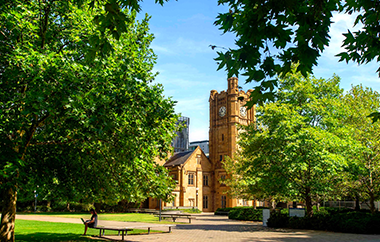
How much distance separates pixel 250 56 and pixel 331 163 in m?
18.2

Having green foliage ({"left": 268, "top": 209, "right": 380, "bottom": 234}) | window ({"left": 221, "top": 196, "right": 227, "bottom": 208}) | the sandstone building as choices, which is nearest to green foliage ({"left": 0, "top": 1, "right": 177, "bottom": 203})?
green foliage ({"left": 268, "top": 209, "right": 380, "bottom": 234})

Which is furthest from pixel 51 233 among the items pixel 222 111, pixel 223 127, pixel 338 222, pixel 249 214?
pixel 222 111

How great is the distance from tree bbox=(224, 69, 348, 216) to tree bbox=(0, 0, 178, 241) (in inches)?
472

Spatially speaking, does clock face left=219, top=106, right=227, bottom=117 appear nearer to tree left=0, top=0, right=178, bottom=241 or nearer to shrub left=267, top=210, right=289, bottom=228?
shrub left=267, top=210, right=289, bottom=228

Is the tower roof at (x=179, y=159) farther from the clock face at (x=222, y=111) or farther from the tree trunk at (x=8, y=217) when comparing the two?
the tree trunk at (x=8, y=217)

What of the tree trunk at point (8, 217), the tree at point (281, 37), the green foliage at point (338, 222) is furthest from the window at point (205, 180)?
the tree at point (281, 37)

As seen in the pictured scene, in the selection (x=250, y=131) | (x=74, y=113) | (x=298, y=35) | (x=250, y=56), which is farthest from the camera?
(x=250, y=131)

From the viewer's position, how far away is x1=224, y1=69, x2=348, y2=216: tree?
2175cm

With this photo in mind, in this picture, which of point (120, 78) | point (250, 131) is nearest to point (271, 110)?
point (250, 131)

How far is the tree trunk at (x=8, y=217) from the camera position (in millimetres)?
10830

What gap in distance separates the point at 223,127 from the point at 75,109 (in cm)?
6243

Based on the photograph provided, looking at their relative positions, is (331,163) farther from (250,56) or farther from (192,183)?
(192,183)

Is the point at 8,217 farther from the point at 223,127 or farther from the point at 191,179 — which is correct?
the point at 223,127

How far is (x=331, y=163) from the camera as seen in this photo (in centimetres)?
2092
